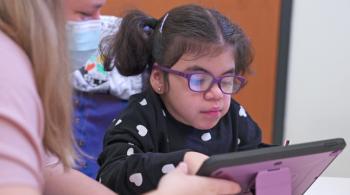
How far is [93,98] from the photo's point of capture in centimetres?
122

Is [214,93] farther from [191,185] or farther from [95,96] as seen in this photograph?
[95,96]

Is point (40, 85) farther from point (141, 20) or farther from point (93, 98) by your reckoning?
point (93, 98)

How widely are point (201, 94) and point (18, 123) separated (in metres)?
0.46

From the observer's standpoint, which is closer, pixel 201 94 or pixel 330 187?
pixel 201 94

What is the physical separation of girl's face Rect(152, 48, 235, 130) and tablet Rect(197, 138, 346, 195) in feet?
0.70

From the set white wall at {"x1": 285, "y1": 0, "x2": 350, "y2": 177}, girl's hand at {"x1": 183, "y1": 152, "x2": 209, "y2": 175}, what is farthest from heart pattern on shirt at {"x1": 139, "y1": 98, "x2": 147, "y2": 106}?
white wall at {"x1": 285, "y1": 0, "x2": 350, "y2": 177}

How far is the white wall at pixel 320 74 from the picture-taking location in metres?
2.00

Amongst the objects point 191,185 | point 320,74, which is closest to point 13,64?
point 191,185

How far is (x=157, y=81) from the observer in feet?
2.97

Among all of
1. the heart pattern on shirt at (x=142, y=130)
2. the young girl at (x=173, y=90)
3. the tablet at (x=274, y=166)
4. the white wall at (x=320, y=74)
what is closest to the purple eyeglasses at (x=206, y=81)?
the young girl at (x=173, y=90)

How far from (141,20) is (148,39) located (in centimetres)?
5

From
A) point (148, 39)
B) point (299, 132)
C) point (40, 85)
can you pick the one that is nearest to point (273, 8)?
point (299, 132)

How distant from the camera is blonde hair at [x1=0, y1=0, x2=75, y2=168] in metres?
0.49

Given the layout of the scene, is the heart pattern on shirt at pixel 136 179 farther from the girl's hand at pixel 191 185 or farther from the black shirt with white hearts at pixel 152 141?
the girl's hand at pixel 191 185
